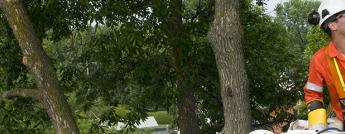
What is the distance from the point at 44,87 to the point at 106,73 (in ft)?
12.4

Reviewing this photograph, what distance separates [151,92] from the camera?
46.7ft

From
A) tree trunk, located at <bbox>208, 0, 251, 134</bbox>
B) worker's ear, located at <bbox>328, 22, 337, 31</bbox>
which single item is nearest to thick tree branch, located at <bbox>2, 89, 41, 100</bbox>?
tree trunk, located at <bbox>208, 0, 251, 134</bbox>

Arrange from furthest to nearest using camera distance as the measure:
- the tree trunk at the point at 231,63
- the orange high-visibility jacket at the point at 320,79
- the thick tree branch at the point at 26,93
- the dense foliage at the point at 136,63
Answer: the dense foliage at the point at 136,63
the thick tree branch at the point at 26,93
the tree trunk at the point at 231,63
the orange high-visibility jacket at the point at 320,79

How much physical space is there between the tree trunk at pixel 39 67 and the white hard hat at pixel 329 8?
233 inches

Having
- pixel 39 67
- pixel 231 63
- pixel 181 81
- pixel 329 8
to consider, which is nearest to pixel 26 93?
pixel 39 67

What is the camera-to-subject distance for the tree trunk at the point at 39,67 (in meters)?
10.4

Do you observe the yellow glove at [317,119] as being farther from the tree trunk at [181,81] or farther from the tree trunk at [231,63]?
the tree trunk at [181,81]

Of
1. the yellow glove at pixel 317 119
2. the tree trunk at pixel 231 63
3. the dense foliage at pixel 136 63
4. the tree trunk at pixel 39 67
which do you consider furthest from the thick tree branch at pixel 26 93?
the yellow glove at pixel 317 119

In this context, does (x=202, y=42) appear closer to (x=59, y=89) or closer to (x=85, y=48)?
(x=85, y=48)

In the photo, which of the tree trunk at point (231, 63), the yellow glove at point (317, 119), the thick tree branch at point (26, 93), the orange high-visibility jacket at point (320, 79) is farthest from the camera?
the thick tree branch at point (26, 93)

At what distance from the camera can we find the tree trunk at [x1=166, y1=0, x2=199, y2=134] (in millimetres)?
13117

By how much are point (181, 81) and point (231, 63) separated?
381 cm

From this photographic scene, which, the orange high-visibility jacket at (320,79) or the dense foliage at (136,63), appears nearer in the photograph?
the orange high-visibility jacket at (320,79)

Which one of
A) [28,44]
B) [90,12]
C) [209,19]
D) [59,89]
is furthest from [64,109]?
[209,19]
